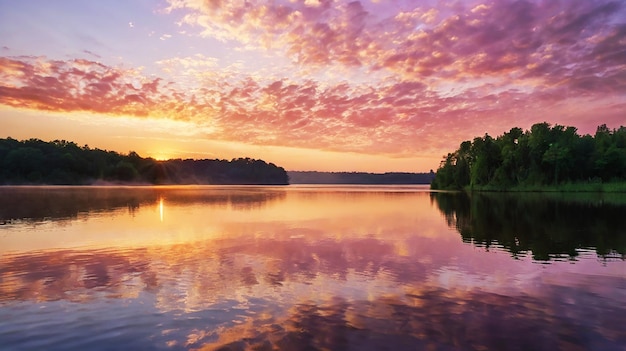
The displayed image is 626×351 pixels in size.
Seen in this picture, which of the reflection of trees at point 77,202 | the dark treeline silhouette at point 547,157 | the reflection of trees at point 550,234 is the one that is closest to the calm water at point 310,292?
the reflection of trees at point 550,234

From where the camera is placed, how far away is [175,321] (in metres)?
11.5

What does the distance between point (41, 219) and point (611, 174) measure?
149 metres

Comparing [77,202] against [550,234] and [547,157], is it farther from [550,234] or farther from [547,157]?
[547,157]

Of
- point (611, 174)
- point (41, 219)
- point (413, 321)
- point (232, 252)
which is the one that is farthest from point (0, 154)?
point (611, 174)

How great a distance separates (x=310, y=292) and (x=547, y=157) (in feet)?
421

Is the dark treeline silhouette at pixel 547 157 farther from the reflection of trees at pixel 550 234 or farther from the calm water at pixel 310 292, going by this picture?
the calm water at pixel 310 292

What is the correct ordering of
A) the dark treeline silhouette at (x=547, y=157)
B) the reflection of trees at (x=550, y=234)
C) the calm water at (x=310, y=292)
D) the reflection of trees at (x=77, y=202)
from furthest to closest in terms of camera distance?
1. the dark treeline silhouette at (x=547, y=157)
2. the reflection of trees at (x=77, y=202)
3. the reflection of trees at (x=550, y=234)
4. the calm water at (x=310, y=292)

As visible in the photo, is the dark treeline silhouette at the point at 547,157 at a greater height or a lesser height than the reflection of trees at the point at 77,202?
greater

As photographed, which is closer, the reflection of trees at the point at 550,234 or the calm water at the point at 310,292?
the calm water at the point at 310,292

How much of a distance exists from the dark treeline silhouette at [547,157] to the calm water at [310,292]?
108 meters

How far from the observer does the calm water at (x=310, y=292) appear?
406 inches

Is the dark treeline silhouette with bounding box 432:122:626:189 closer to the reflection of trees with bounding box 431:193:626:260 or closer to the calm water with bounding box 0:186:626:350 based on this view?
the reflection of trees with bounding box 431:193:626:260

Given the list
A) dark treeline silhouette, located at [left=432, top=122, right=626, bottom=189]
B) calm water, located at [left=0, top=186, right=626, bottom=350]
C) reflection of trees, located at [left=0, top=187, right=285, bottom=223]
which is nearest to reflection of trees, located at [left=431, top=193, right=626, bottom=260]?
calm water, located at [left=0, top=186, right=626, bottom=350]

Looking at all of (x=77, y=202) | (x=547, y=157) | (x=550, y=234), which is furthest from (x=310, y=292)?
(x=547, y=157)
